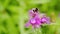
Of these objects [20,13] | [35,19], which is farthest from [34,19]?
[20,13]

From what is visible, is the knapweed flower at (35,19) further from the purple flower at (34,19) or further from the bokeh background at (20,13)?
the bokeh background at (20,13)

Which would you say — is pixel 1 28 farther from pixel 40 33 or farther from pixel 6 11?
pixel 40 33

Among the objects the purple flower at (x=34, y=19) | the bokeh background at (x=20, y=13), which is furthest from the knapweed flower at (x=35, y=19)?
the bokeh background at (x=20, y=13)

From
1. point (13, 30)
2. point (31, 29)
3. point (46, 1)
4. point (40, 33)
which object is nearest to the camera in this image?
point (40, 33)

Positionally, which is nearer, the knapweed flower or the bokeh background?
the knapweed flower

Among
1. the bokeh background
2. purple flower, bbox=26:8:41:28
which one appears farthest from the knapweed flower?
the bokeh background

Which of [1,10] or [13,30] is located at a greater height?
[1,10]

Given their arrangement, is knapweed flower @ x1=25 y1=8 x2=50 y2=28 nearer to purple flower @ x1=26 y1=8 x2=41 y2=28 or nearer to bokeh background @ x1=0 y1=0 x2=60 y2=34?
purple flower @ x1=26 y1=8 x2=41 y2=28

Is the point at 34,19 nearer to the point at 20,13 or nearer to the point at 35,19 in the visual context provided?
the point at 35,19

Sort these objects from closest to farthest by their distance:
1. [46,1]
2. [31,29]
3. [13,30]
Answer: [31,29]
[13,30]
[46,1]

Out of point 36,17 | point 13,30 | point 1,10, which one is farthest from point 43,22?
point 1,10
